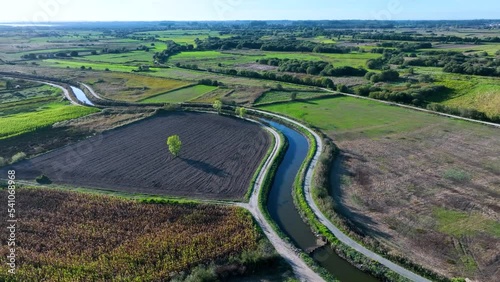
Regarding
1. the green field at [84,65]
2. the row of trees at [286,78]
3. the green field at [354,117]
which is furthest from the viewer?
the green field at [84,65]

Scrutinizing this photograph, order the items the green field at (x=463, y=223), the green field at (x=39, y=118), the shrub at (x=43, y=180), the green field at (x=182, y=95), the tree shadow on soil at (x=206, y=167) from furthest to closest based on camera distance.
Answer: the green field at (x=182, y=95) → the green field at (x=39, y=118) → the tree shadow on soil at (x=206, y=167) → the shrub at (x=43, y=180) → the green field at (x=463, y=223)

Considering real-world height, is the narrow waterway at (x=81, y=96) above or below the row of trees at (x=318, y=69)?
below

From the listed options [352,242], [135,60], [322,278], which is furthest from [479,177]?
[135,60]

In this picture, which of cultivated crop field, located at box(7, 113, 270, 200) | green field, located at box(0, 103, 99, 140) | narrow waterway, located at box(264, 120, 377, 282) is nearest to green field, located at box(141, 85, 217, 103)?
green field, located at box(0, 103, 99, 140)

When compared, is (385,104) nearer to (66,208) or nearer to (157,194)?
(157,194)

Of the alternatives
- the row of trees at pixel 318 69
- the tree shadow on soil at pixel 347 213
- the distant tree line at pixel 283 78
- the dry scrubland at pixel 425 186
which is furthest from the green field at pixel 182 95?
the tree shadow on soil at pixel 347 213

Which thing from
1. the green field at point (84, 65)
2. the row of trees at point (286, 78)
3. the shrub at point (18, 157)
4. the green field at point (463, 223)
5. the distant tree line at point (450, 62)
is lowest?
the green field at point (463, 223)

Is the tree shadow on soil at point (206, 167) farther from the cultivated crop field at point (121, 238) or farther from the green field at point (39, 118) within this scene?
the green field at point (39, 118)
